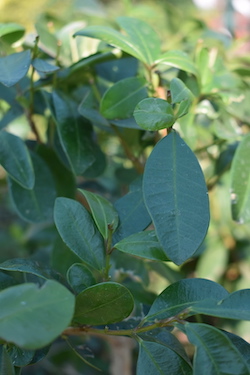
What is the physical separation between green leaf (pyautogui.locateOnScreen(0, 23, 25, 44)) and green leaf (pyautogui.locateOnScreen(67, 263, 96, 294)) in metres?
0.31

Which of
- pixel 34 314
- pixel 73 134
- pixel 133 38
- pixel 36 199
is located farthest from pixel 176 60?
pixel 34 314

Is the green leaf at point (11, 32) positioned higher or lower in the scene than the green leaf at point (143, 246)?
higher

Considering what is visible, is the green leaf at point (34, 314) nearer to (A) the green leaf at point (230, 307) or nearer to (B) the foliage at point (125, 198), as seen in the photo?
(B) the foliage at point (125, 198)

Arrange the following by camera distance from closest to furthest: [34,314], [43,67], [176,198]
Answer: [34,314] < [176,198] < [43,67]

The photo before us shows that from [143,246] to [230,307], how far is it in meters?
0.10

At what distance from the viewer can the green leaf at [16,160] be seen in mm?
625

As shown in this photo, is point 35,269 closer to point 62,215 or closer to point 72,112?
point 62,215

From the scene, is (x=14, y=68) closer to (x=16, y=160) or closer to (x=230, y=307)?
(x=16, y=160)

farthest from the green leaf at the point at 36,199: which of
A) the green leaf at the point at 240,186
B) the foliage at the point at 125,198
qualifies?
the green leaf at the point at 240,186

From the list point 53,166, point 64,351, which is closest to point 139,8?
point 53,166

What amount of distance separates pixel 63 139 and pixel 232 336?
31 cm

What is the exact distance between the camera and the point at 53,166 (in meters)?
0.79

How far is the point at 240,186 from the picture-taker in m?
0.61

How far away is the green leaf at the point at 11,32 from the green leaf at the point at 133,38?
8cm
